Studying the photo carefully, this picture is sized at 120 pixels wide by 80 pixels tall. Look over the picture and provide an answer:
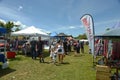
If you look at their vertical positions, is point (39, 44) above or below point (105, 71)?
above

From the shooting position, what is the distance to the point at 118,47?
15789 mm

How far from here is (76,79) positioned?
32.3 feet

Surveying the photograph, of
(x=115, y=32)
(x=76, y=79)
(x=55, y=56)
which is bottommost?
(x=76, y=79)

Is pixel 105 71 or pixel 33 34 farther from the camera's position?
pixel 33 34

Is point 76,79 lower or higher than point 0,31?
lower

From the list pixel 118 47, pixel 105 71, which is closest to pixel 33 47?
pixel 118 47

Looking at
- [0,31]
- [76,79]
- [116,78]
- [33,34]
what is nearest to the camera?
[116,78]

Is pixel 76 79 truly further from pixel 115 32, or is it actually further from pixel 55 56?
pixel 55 56

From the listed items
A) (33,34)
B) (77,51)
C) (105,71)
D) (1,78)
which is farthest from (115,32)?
(77,51)

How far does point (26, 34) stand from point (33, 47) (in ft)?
12.0

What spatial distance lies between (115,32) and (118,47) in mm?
6622

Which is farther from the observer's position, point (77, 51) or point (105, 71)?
point (77, 51)

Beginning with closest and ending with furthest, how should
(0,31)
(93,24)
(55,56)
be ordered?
(0,31), (93,24), (55,56)

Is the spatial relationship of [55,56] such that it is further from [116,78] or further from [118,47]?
[116,78]
